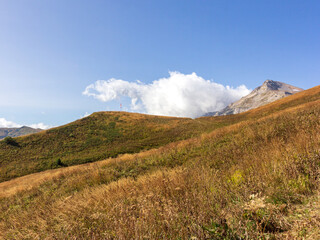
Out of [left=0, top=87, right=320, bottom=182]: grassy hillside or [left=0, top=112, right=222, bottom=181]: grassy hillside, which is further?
[left=0, top=87, right=320, bottom=182]: grassy hillside

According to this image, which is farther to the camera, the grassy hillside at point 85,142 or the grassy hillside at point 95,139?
the grassy hillside at point 95,139

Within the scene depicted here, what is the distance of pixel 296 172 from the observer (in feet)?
9.60

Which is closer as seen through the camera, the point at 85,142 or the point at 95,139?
the point at 85,142

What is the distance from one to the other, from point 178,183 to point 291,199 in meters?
2.16

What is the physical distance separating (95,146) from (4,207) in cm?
3031

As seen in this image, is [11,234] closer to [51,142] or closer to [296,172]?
[296,172]

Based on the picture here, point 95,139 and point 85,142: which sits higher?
point 95,139

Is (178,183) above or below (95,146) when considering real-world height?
above

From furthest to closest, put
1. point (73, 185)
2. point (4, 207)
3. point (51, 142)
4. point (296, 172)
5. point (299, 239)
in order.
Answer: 1. point (51, 142)
2. point (73, 185)
3. point (4, 207)
4. point (296, 172)
5. point (299, 239)

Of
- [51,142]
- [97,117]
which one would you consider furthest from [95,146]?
[97,117]

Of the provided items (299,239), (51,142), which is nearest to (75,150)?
(51,142)

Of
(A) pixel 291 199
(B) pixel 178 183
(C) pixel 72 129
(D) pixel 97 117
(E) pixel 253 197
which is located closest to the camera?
(E) pixel 253 197

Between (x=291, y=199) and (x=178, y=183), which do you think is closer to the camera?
(x=291, y=199)

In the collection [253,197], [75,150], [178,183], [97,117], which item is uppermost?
[97,117]
